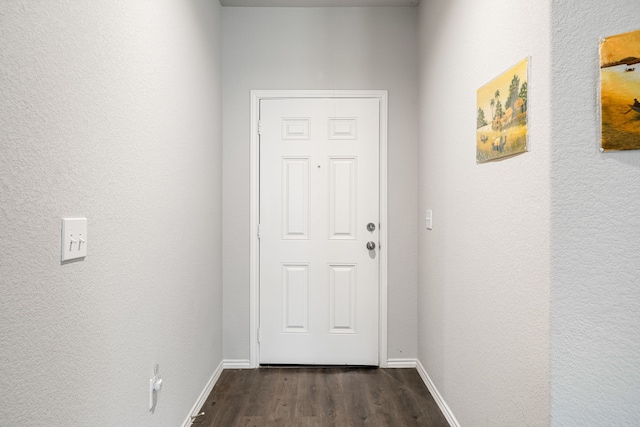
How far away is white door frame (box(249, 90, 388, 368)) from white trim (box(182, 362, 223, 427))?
0.27 meters

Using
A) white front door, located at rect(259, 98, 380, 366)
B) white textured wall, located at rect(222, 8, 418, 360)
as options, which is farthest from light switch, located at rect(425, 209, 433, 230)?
white front door, located at rect(259, 98, 380, 366)

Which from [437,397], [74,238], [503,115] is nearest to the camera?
[74,238]

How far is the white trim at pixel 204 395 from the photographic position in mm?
2100

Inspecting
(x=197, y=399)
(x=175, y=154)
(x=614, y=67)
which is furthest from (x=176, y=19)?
(x=197, y=399)

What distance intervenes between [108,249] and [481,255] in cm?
151

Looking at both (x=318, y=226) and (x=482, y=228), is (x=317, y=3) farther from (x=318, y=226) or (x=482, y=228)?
(x=482, y=228)

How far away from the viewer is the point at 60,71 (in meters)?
1.02

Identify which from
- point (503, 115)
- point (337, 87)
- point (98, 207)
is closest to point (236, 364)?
point (98, 207)

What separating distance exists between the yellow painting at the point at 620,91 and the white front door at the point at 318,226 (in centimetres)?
179

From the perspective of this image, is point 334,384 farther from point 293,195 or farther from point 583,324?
point 583,324

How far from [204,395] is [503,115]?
7.53 feet

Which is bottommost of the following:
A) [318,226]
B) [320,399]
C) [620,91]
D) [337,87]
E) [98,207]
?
[320,399]

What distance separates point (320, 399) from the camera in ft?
7.86

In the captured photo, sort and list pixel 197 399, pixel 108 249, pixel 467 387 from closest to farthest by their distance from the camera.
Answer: pixel 108 249 < pixel 467 387 < pixel 197 399
